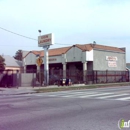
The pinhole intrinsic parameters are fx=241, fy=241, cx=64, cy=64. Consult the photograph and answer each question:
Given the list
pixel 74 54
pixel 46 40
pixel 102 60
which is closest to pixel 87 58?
pixel 74 54

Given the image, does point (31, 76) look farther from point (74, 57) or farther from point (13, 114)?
point (13, 114)

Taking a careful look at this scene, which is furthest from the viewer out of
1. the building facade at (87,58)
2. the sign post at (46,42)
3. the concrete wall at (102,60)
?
the concrete wall at (102,60)

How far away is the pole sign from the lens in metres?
36.0

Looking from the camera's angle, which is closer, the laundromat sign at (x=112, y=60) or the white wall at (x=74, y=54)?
the white wall at (x=74, y=54)

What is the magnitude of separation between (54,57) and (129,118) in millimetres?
39966

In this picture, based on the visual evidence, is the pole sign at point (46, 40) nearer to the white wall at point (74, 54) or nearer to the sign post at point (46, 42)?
the sign post at point (46, 42)

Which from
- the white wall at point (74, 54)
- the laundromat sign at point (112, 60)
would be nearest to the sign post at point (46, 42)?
the white wall at point (74, 54)

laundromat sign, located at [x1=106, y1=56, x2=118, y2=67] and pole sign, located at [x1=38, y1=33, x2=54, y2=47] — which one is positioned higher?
pole sign, located at [x1=38, y1=33, x2=54, y2=47]

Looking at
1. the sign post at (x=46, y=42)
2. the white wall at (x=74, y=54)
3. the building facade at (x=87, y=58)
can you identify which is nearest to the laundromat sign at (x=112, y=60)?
the building facade at (x=87, y=58)

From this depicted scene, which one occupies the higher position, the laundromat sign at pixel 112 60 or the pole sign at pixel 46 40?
the pole sign at pixel 46 40

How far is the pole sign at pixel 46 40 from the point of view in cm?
3597

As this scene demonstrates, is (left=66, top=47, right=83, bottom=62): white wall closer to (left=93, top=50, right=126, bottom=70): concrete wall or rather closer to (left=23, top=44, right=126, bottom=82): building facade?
(left=23, top=44, right=126, bottom=82): building facade

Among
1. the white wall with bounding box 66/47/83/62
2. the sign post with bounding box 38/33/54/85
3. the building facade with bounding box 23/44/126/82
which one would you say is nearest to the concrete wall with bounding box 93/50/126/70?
the building facade with bounding box 23/44/126/82

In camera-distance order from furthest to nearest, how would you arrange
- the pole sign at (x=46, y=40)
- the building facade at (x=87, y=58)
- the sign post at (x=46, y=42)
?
1. the building facade at (x=87, y=58)
2. the pole sign at (x=46, y=40)
3. the sign post at (x=46, y=42)
